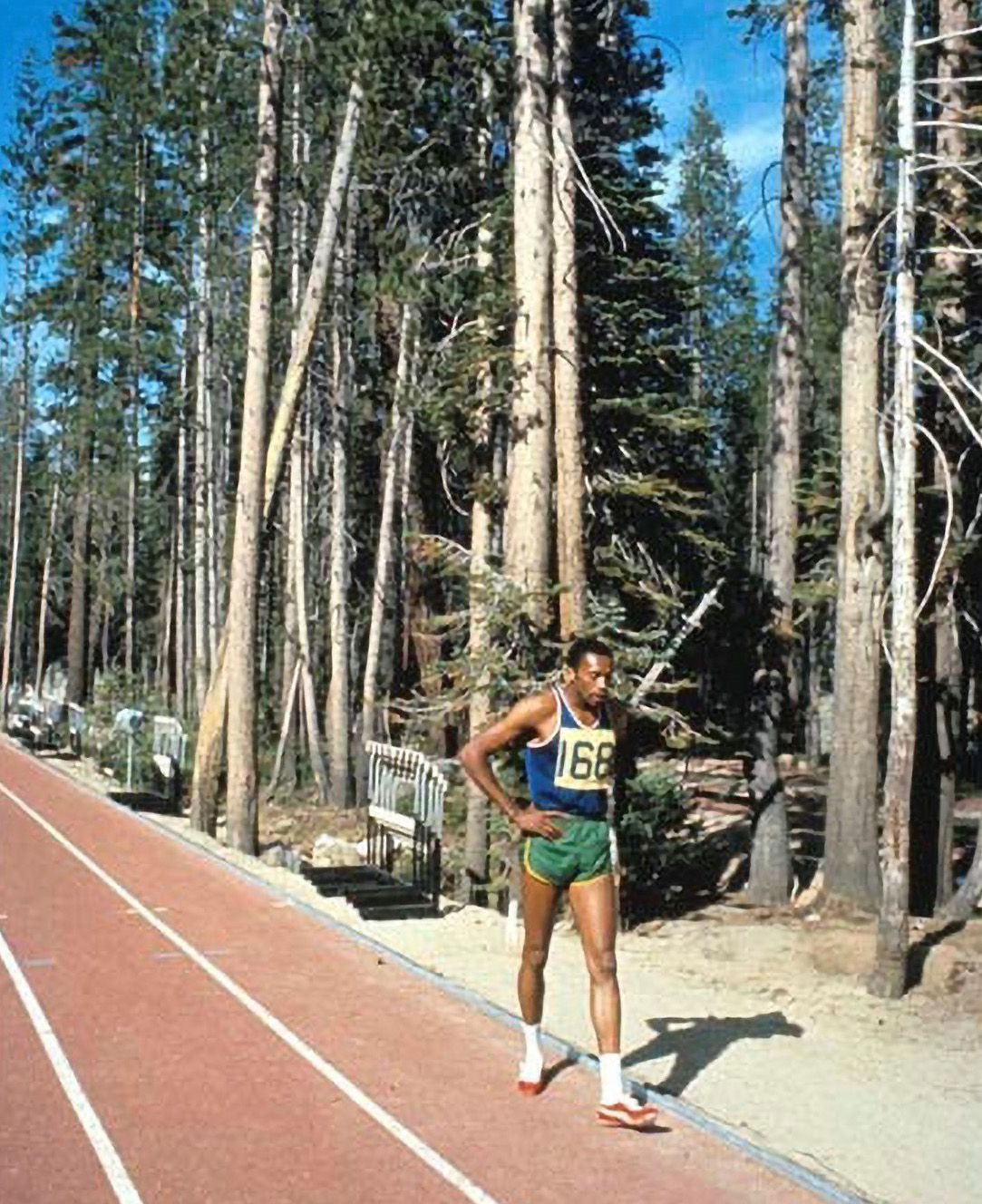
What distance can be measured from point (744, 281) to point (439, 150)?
121ft

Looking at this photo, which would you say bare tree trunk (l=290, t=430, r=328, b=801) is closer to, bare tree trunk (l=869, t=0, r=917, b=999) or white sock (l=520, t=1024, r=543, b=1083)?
bare tree trunk (l=869, t=0, r=917, b=999)

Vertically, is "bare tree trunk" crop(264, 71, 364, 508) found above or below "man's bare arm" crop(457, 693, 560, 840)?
above

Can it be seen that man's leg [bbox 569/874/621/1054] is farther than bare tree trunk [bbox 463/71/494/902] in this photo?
No

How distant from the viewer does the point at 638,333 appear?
1758 centimetres

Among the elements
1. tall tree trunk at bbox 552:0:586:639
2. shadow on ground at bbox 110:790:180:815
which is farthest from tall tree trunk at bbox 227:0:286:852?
tall tree trunk at bbox 552:0:586:639

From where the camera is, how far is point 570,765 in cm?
641

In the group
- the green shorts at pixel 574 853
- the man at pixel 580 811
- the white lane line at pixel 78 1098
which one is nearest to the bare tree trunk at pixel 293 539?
the white lane line at pixel 78 1098

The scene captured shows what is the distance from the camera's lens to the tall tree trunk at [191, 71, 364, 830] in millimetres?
19672

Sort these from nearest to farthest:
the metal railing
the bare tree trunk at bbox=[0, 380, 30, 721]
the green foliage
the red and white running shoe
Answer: the red and white running shoe < the green foliage < the metal railing < the bare tree trunk at bbox=[0, 380, 30, 721]

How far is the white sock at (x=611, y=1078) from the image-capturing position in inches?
251

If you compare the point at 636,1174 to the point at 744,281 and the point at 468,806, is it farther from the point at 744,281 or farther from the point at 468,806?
the point at 744,281

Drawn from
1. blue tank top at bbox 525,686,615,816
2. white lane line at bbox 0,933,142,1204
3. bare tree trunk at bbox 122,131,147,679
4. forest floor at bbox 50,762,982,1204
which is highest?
bare tree trunk at bbox 122,131,147,679

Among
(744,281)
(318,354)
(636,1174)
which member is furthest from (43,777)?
(744,281)

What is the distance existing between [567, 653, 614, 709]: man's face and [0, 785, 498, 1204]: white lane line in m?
2.10
